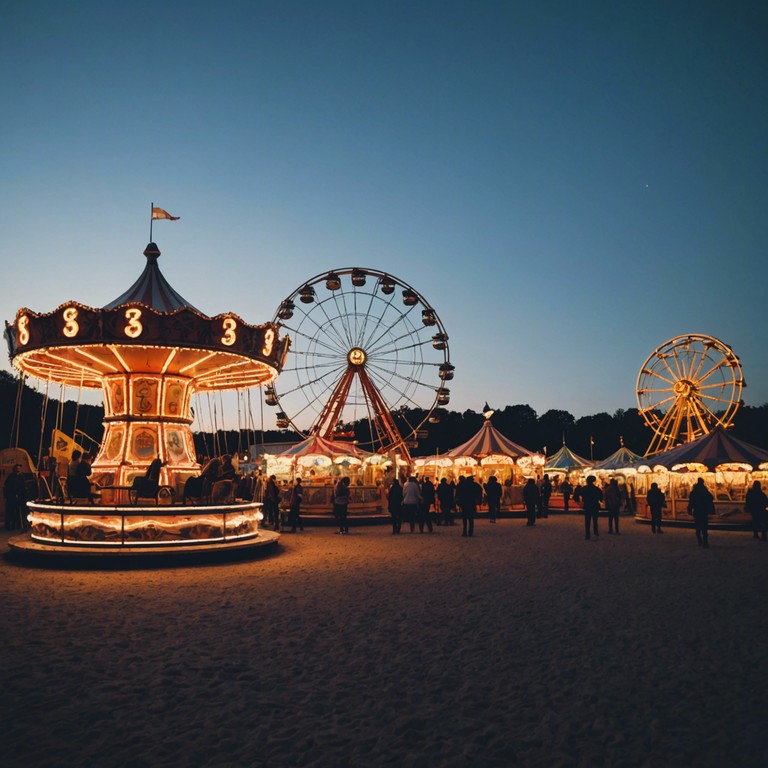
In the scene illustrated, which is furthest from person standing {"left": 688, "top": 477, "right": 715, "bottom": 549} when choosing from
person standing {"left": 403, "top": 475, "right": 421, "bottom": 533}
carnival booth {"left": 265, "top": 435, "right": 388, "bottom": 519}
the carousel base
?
carnival booth {"left": 265, "top": 435, "right": 388, "bottom": 519}

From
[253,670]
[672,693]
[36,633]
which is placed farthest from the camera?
[36,633]

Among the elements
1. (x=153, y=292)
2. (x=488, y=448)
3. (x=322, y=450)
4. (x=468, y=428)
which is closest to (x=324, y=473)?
(x=322, y=450)

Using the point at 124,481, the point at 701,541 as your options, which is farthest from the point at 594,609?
the point at 124,481

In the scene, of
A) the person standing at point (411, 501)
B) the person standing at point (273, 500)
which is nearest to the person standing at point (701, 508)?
the person standing at point (411, 501)

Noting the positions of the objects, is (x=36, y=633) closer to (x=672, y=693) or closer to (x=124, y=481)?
→ (x=672, y=693)

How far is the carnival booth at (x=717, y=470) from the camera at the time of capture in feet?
58.7

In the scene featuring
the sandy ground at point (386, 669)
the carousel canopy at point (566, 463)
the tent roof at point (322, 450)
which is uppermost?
the tent roof at point (322, 450)

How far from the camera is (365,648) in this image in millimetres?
5164

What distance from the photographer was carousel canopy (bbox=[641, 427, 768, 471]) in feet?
60.5

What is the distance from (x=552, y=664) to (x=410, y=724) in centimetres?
159

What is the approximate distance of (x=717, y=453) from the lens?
18.9 meters

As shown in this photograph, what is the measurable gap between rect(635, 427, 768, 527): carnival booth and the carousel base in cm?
1277

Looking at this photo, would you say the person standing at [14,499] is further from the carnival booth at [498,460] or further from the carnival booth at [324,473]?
the carnival booth at [498,460]

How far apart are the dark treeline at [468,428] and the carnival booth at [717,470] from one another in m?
24.7
